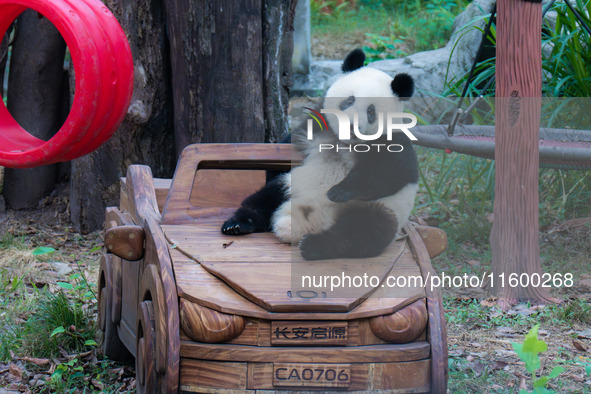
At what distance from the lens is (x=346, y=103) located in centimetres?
230

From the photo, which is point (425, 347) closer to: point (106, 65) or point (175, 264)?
point (175, 264)

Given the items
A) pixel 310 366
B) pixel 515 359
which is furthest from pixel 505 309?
pixel 310 366

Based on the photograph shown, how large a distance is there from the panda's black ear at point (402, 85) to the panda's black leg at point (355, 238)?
43cm

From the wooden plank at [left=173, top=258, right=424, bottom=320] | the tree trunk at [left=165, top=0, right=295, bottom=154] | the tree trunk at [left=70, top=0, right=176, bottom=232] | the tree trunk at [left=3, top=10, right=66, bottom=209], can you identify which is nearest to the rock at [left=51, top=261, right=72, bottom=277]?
the tree trunk at [left=70, top=0, right=176, bottom=232]

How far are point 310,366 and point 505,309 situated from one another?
1.72 m

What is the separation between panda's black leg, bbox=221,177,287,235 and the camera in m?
2.27

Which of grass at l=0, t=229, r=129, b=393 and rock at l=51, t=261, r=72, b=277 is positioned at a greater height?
rock at l=51, t=261, r=72, b=277

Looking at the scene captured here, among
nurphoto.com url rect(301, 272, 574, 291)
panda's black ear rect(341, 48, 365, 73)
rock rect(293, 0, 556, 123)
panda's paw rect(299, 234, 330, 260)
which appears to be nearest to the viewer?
nurphoto.com url rect(301, 272, 574, 291)

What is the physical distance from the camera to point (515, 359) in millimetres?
2625

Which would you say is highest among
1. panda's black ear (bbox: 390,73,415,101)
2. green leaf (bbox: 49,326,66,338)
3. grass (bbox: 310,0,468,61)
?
grass (bbox: 310,0,468,61)

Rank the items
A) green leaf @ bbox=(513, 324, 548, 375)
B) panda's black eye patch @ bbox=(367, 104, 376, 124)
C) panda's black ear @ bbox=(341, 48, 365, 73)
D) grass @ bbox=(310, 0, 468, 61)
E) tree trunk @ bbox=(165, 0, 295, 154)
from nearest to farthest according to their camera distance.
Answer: green leaf @ bbox=(513, 324, 548, 375)
panda's black eye patch @ bbox=(367, 104, 376, 124)
panda's black ear @ bbox=(341, 48, 365, 73)
tree trunk @ bbox=(165, 0, 295, 154)
grass @ bbox=(310, 0, 468, 61)

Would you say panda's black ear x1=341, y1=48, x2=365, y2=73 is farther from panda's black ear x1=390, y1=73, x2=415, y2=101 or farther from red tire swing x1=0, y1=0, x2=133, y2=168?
red tire swing x1=0, y1=0, x2=133, y2=168

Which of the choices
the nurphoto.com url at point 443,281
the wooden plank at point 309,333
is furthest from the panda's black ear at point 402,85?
the wooden plank at point 309,333

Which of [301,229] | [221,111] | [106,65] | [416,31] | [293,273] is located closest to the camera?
[293,273]
